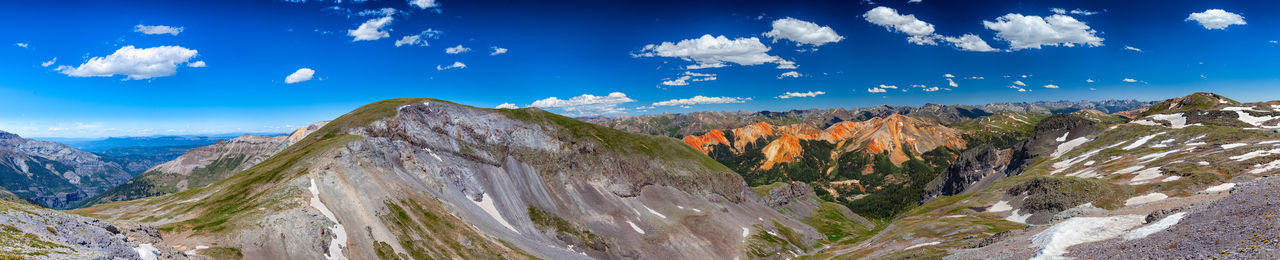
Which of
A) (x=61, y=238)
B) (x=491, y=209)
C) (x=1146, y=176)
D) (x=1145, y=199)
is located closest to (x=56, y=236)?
(x=61, y=238)

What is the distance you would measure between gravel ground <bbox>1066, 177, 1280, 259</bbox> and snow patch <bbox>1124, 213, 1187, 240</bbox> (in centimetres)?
82

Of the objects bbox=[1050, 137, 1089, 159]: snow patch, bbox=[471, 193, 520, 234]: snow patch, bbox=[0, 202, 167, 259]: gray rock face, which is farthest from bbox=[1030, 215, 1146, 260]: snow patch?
bbox=[1050, 137, 1089, 159]: snow patch

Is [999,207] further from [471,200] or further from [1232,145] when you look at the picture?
[471,200]

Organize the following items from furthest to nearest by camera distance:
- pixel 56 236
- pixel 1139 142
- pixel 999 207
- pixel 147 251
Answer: pixel 1139 142, pixel 999 207, pixel 147 251, pixel 56 236

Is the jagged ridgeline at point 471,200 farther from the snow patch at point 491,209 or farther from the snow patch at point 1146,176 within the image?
the snow patch at point 1146,176

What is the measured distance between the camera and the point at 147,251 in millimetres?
52844

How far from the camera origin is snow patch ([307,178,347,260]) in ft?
245

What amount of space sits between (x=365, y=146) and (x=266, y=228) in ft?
131

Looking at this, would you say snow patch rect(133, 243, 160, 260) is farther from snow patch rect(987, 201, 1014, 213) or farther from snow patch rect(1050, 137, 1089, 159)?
snow patch rect(1050, 137, 1089, 159)

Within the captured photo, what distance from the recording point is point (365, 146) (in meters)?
108

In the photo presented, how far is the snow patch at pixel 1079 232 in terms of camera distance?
41.5 m

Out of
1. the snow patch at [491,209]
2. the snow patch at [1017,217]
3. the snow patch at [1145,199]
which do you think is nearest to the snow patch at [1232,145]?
the snow patch at [1145,199]

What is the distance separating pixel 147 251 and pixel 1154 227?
99.8 m

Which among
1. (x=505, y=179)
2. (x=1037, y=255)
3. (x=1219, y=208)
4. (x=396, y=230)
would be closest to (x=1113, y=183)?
(x=1219, y=208)
